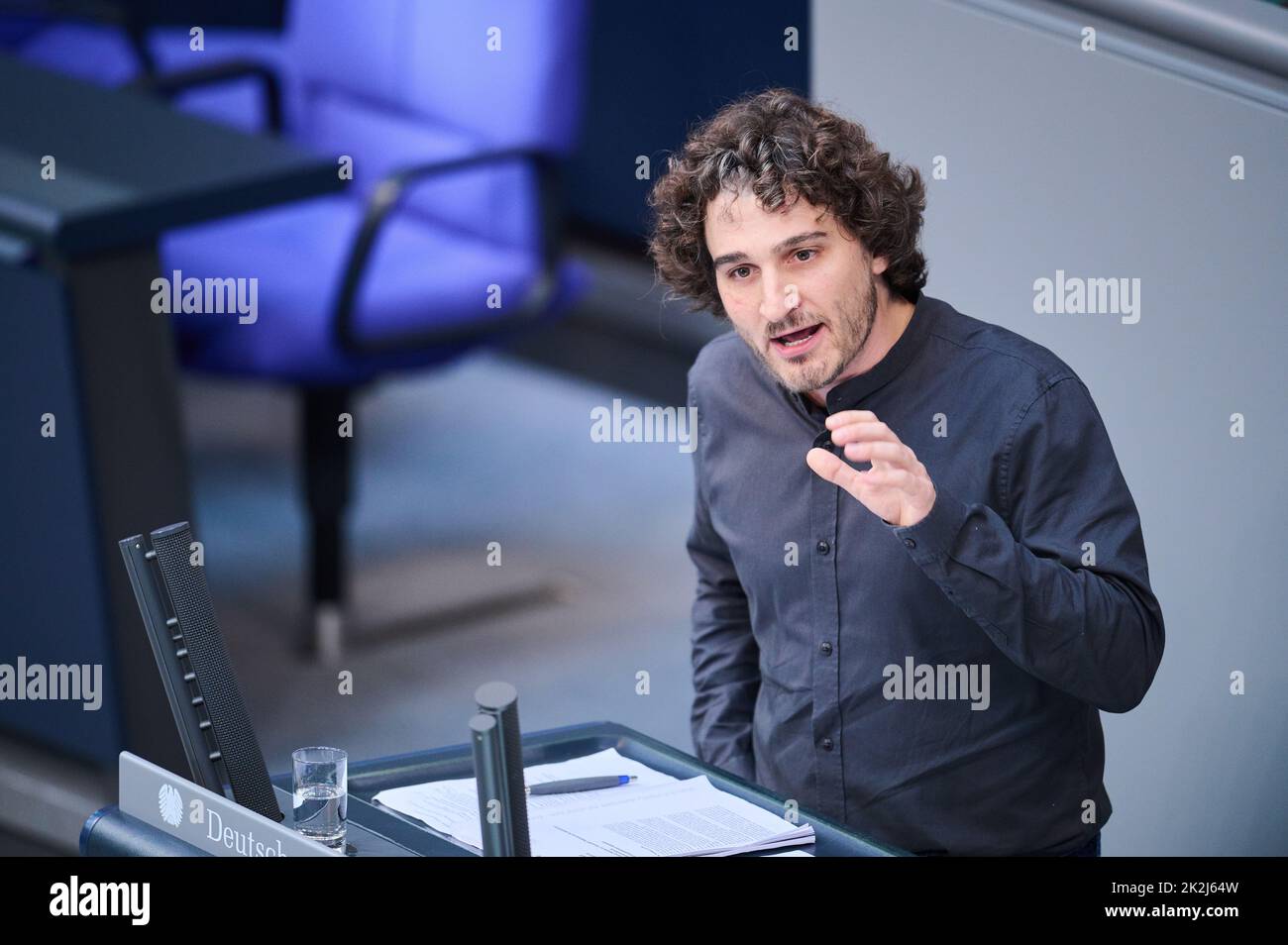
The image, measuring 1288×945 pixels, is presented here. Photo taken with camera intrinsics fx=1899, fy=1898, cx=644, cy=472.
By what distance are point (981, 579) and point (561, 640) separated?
2395 mm

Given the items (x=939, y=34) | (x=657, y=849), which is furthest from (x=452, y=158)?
(x=657, y=849)

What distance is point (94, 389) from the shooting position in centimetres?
297

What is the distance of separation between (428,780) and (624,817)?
229 millimetres

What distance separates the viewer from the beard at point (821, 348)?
180cm

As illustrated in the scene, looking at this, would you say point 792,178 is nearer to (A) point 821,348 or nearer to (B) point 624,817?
(A) point 821,348

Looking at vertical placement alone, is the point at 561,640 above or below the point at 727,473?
below

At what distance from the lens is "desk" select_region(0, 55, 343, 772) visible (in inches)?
115

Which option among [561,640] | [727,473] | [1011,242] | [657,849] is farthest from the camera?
[561,640]

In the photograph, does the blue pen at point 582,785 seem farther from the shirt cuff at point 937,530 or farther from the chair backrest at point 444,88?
the chair backrest at point 444,88

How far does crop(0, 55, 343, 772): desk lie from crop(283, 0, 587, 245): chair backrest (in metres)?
0.63

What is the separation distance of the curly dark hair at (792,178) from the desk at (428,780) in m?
0.50

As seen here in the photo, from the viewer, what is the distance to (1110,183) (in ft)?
6.90
